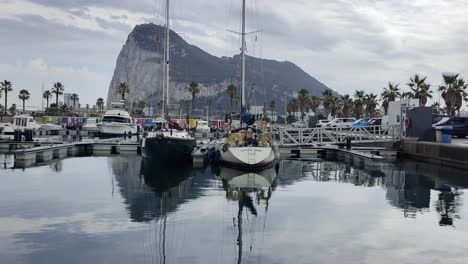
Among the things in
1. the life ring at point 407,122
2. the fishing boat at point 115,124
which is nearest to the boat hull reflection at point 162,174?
the life ring at point 407,122

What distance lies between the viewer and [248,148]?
94.0ft

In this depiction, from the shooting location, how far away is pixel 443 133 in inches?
1438

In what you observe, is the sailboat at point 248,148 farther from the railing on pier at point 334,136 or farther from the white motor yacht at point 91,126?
the white motor yacht at point 91,126

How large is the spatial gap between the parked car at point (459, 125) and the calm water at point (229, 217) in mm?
18131

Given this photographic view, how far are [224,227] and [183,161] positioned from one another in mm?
18187

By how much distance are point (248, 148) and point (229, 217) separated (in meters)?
11.5

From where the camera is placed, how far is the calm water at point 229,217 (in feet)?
41.6

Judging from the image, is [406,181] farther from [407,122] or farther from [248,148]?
[407,122]

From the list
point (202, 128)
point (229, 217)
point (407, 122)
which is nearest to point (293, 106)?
point (202, 128)

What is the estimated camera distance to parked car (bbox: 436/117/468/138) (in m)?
45.6

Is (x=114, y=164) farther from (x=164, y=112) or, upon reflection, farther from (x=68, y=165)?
(x=164, y=112)

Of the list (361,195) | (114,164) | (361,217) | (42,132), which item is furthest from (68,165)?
(42,132)

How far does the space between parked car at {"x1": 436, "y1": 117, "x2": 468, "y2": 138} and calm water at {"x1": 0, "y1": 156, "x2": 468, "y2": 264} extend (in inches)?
714

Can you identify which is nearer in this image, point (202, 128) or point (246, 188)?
point (246, 188)
